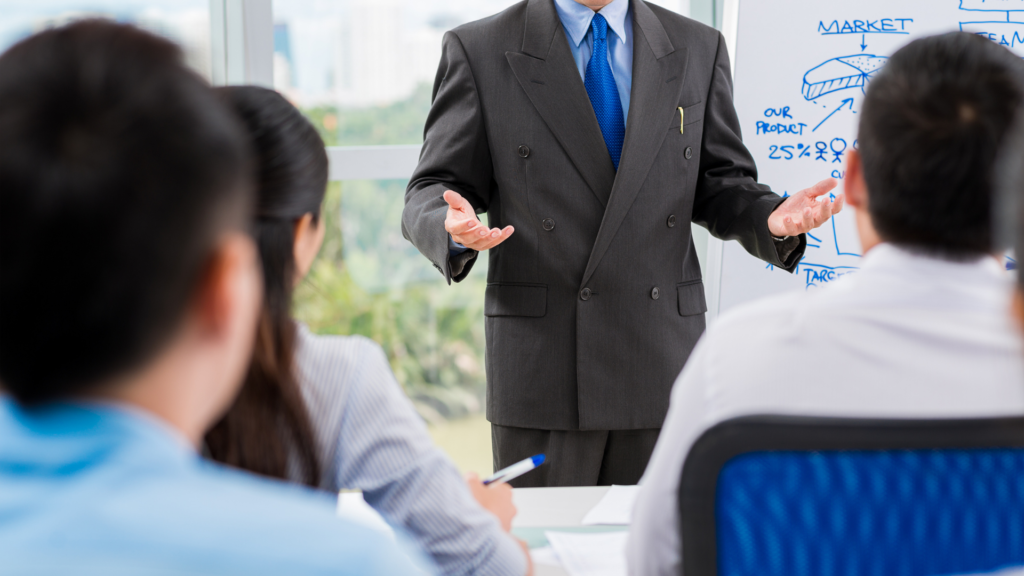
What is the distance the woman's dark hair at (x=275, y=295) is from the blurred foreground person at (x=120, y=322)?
338 millimetres

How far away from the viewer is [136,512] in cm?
40

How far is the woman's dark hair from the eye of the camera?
0.81 m

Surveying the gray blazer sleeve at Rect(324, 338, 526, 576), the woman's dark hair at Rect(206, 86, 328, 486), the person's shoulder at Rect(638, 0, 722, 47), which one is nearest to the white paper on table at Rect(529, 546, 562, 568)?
Result: the gray blazer sleeve at Rect(324, 338, 526, 576)

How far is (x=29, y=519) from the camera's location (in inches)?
15.6

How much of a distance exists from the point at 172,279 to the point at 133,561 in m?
0.14

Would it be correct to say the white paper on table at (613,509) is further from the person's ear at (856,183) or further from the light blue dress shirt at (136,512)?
the light blue dress shirt at (136,512)

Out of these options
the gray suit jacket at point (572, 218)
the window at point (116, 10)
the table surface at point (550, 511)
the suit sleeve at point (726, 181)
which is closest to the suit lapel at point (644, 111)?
the gray suit jacket at point (572, 218)

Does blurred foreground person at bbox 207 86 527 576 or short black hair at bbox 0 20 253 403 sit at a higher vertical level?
short black hair at bbox 0 20 253 403

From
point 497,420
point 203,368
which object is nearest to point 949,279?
point 203,368

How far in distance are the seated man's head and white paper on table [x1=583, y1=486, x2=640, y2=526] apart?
0.83 meters

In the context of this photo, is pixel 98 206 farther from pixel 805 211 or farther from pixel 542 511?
pixel 805 211

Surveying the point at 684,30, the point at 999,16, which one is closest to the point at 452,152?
the point at 684,30

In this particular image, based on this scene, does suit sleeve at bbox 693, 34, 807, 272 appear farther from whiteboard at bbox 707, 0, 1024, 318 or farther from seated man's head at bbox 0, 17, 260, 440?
seated man's head at bbox 0, 17, 260, 440

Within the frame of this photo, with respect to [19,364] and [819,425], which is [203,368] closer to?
[19,364]
